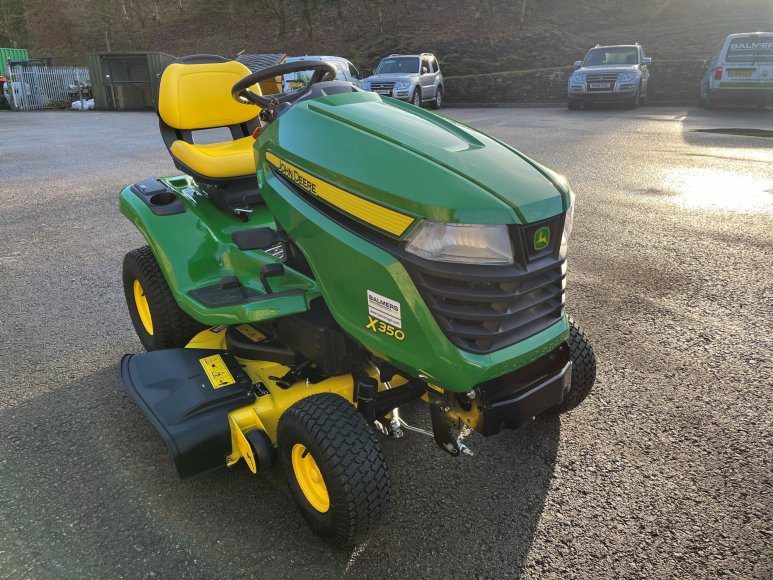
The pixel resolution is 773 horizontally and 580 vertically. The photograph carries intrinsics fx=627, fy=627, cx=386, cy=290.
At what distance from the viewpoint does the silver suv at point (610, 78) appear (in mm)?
14750

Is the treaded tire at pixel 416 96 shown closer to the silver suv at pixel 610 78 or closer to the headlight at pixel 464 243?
the silver suv at pixel 610 78

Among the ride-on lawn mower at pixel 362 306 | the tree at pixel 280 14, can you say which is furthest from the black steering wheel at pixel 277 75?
the tree at pixel 280 14

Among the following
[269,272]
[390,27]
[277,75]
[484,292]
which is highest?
[390,27]

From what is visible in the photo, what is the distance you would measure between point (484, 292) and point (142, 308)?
2.31 meters

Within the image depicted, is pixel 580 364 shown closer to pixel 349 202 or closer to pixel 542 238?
pixel 542 238

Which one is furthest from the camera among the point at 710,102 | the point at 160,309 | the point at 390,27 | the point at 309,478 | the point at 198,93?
the point at 390,27

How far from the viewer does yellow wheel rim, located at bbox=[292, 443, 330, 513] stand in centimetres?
211

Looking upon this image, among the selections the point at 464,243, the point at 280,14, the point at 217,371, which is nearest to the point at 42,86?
the point at 280,14

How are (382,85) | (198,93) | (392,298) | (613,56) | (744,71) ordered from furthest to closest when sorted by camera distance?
(382,85) → (613,56) → (744,71) → (198,93) → (392,298)

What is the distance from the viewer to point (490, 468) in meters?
2.46

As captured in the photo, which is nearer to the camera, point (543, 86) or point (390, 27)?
point (543, 86)

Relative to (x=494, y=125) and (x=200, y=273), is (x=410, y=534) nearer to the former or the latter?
(x=200, y=273)

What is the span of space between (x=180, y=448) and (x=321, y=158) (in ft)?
3.66

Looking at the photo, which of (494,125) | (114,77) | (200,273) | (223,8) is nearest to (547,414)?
(200,273)
